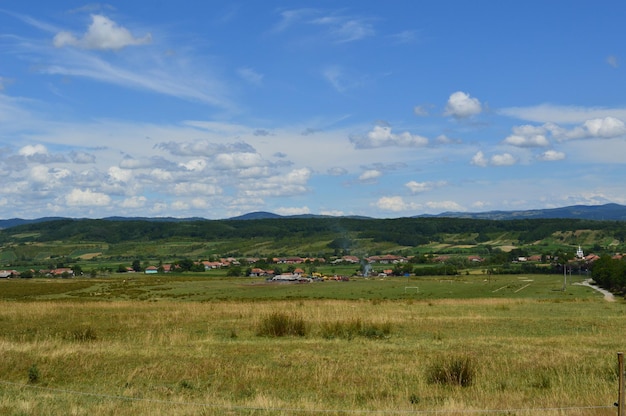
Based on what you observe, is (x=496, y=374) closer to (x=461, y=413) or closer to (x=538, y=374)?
(x=538, y=374)

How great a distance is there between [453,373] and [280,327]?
38.5 feet

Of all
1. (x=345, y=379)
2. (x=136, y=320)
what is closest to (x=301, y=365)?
(x=345, y=379)

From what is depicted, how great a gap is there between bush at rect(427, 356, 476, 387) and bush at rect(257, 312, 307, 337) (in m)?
10.4

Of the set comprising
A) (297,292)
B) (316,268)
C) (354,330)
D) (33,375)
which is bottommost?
(316,268)

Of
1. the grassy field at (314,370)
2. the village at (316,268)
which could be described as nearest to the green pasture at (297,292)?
the village at (316,268)

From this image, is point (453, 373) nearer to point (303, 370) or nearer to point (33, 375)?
point (303, 370)

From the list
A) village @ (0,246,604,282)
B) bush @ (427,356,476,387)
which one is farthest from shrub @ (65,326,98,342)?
village @ (0,246,604,282)

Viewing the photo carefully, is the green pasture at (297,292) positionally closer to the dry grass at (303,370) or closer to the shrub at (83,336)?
the dry grass at (303,370)

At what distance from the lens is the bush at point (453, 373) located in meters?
15.3

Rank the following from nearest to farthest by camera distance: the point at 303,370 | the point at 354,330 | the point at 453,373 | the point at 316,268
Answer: the point at 453,373 → the point at 303,370 → the point at 354,330 → the point at 316,268

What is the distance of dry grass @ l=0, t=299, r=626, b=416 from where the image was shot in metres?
13.0

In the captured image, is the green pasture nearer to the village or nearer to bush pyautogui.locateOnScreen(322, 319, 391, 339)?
the village

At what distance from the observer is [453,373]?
Answer: 15.5m

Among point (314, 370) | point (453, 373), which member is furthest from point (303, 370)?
point (453, 373)
